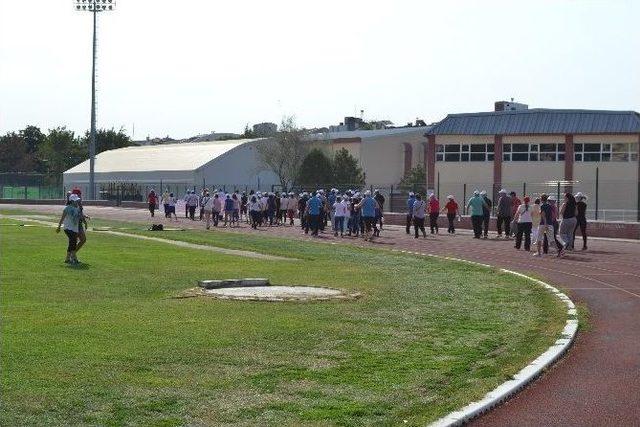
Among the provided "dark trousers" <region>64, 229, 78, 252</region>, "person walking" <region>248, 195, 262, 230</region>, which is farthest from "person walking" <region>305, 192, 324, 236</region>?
"dark trousers" <region>64, 229, 78, 252</region>

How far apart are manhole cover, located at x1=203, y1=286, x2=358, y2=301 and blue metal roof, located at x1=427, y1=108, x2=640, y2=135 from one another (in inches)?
1936

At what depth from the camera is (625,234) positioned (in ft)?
120

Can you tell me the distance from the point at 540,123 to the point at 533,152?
1.80m

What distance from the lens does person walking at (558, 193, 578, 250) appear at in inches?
1109

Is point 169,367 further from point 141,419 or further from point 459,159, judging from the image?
point 459,159

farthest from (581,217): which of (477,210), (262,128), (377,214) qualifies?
(262,128)

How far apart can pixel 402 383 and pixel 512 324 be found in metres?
4.67

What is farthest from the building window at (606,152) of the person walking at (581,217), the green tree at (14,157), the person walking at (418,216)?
the green tree at (14,157)

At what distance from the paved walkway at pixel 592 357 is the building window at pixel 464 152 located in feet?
135

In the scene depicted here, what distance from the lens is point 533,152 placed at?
6656 cm

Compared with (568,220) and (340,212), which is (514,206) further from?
(568,220)

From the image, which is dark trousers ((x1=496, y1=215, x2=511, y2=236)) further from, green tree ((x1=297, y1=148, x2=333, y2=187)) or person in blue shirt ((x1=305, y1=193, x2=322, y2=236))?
green tree ((x1=297, y1=148, x2=333, y2=187))

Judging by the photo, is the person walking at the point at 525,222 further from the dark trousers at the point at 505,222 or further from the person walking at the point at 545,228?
the dark trousers at the point at 505,222

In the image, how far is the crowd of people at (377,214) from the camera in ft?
90.3
